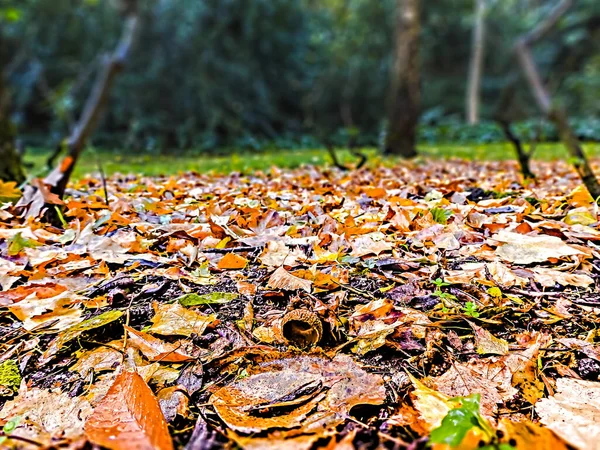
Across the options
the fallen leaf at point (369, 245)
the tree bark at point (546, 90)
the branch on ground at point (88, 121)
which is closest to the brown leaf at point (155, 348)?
the fallen leaf at point (369, 245)

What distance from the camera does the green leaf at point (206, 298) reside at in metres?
1.13

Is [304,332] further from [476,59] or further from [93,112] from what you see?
[476,59]

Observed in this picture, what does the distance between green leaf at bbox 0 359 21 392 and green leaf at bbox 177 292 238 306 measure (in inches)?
14.9

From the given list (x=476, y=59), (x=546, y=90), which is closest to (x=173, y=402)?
(x=546, y=90)

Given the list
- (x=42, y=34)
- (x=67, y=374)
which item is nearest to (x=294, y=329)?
(x=67, y=374)

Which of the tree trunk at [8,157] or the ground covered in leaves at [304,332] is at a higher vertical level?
the tree trunk at [8,157]

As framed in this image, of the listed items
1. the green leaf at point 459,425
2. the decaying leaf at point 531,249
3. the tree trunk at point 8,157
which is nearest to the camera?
the green leaf at point 459,425

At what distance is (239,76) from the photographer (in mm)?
10078

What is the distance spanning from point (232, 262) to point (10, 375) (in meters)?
0.61

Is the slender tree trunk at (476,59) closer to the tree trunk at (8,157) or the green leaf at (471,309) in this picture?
the tree trunk at (8,157)

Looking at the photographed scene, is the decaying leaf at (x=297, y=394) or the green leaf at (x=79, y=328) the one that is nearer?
the decaying leaf at (x=297, y=394)

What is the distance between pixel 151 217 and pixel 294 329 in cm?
102

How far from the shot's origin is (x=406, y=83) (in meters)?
6.04

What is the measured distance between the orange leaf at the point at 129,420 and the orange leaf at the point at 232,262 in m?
0.48
